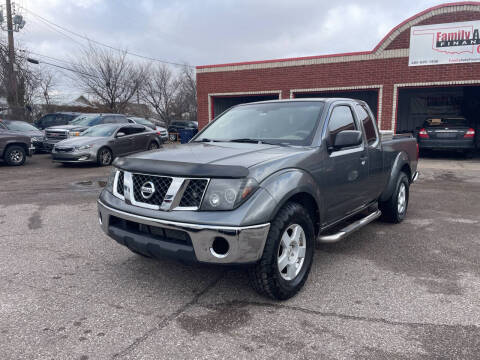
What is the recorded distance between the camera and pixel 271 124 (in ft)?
13.5

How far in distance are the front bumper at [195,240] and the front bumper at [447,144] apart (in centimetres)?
1305

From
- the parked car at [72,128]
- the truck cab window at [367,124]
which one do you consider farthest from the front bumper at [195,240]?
the parked car at [72,128]

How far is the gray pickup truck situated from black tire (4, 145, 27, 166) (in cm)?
1102

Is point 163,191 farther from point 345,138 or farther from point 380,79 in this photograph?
point 380,79

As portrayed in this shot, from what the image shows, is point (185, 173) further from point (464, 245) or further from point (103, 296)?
point (464, 245)

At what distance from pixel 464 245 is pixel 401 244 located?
768 mm

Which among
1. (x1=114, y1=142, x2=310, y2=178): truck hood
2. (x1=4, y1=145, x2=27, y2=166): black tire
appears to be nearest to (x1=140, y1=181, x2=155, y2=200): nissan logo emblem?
(x1=114, y1=142, x2=310, y2=178): truck hood

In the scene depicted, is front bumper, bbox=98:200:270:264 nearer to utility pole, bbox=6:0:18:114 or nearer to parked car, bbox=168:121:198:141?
utility pole, bbox=6:0:18:114

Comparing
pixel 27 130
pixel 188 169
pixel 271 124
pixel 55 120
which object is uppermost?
pixel 55 120

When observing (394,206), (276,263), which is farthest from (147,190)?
(394,206)

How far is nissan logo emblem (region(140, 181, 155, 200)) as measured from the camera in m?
3.03

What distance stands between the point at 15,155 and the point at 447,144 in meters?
15.2

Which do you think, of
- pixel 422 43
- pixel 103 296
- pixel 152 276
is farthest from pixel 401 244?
pixel 422 43

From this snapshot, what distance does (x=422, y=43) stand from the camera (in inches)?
572
